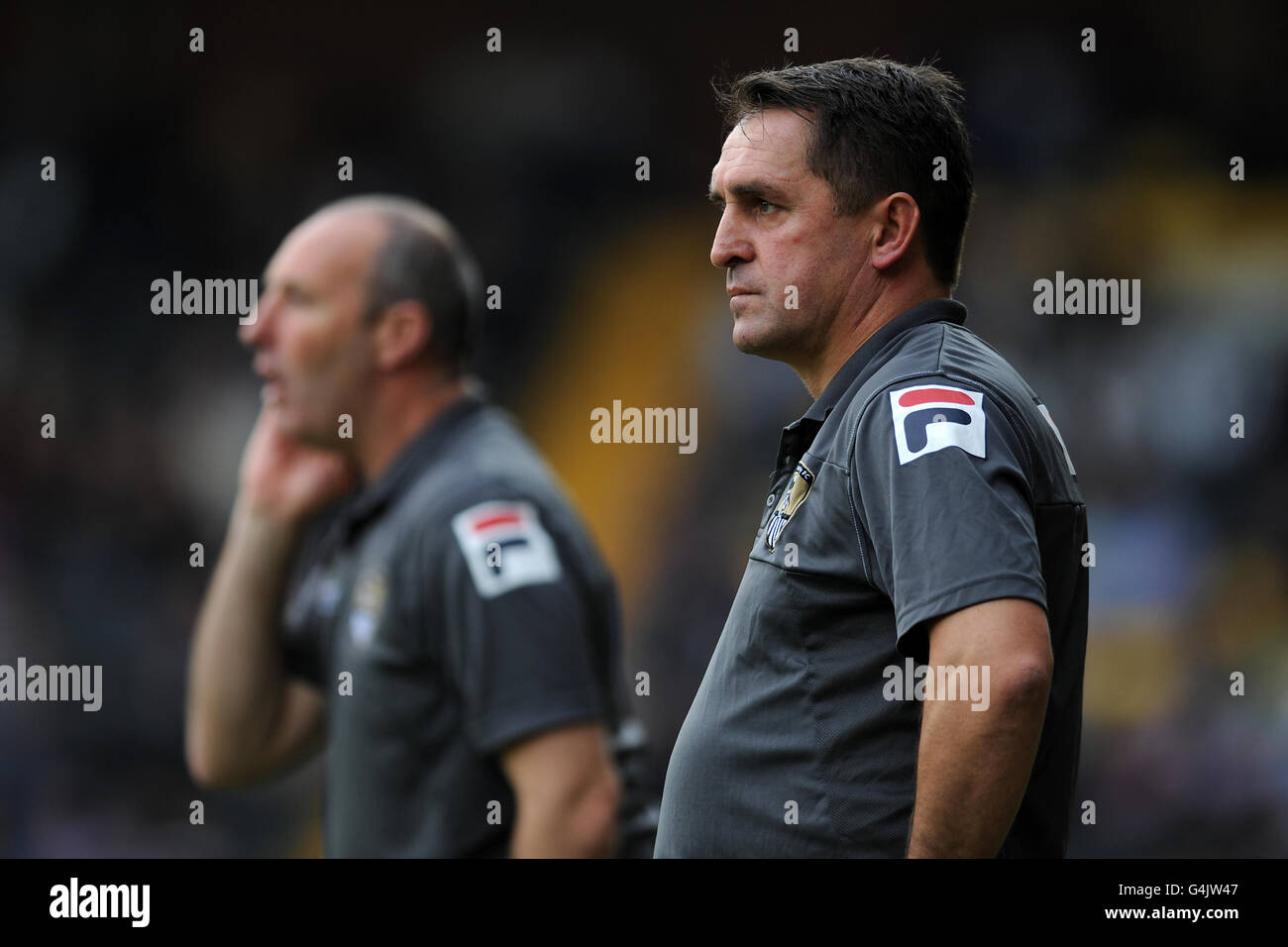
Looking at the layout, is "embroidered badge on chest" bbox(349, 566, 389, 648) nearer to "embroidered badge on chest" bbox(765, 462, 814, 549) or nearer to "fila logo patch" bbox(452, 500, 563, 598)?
"fila logo patch" bbox(452, 500, 563, 598)

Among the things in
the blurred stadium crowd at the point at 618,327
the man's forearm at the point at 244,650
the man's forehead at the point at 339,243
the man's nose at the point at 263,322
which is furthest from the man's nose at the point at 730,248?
the blurred stadium crowd at the point at 618,327

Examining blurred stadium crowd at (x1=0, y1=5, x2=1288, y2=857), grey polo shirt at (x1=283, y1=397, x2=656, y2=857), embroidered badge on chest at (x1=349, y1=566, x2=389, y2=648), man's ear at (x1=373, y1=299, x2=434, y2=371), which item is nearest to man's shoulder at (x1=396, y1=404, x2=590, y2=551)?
grey polo shirt at (x1=283, y1=397, x2=656, y2=857)

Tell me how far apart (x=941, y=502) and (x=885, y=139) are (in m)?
0.70

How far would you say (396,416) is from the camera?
3342 millimetres

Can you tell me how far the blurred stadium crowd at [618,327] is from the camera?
19.2 feet

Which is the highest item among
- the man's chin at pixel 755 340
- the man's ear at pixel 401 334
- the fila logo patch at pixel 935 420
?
the man's ear at pixel 401 334

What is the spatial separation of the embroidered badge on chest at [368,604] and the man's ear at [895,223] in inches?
51.6

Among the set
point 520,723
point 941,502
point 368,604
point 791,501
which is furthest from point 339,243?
point 941,502

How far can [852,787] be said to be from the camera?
1.92m

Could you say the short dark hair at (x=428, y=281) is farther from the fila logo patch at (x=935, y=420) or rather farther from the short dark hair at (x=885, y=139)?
the fila logo patch at (x=935, y=420)

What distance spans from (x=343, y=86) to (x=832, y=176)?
4.65 meters

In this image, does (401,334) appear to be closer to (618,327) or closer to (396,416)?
(396,416)

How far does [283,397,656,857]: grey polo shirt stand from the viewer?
9.23 ft

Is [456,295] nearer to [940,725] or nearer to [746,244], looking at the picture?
[746,244]
